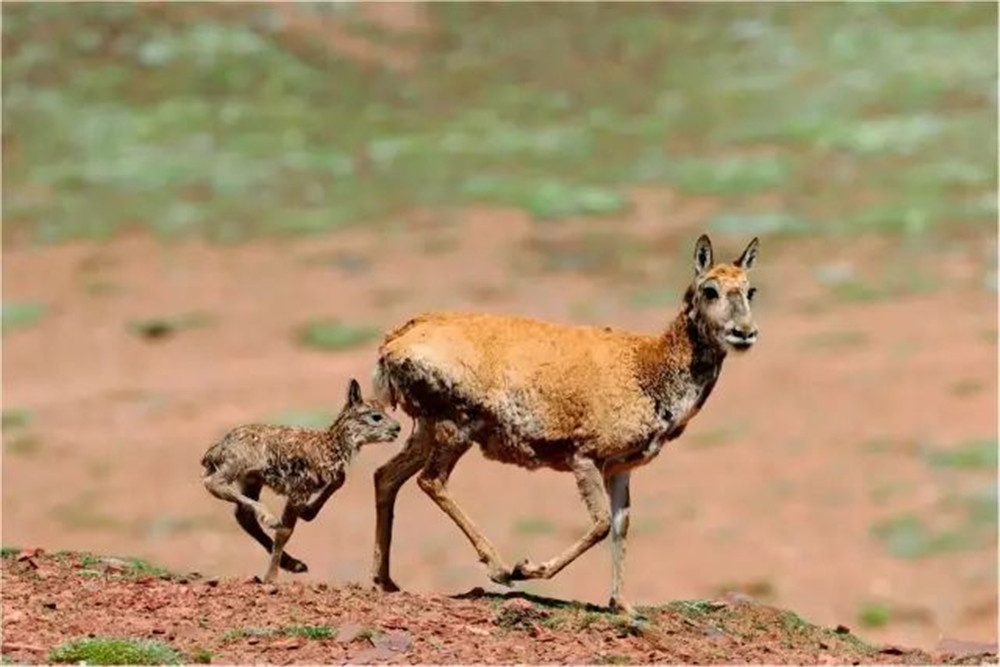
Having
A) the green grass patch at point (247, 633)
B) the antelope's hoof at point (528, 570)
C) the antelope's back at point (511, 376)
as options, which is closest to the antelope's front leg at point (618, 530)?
the antelope's back at point (511, 376)

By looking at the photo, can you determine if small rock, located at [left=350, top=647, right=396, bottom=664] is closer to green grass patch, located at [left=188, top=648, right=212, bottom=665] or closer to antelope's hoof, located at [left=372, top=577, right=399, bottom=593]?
green grass patch, located at [left=188, top=648, right=212, bottom=665]

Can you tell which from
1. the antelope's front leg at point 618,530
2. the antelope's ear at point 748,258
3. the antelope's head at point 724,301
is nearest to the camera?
the antelope's front leg at point 618,530

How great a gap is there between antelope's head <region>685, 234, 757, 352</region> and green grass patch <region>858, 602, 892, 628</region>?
15.0m

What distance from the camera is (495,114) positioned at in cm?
6988

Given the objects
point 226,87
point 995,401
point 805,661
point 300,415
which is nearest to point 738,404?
point 995,401

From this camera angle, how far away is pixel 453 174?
2494 inches

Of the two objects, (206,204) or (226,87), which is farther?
(226,87)

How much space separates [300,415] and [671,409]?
82.9ft

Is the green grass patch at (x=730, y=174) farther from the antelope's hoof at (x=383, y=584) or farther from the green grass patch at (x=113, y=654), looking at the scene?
the green grass patch at (x=113, y=654)

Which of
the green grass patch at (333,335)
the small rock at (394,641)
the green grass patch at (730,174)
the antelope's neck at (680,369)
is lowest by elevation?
the small rock at (394,641)

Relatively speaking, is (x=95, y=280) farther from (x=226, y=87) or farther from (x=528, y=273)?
(x=226, y=87)

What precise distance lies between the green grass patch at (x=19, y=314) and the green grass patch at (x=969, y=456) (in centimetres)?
2210

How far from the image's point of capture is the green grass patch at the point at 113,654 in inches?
564

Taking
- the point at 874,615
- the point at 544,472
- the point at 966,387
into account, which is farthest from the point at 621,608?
the point at 966,387
